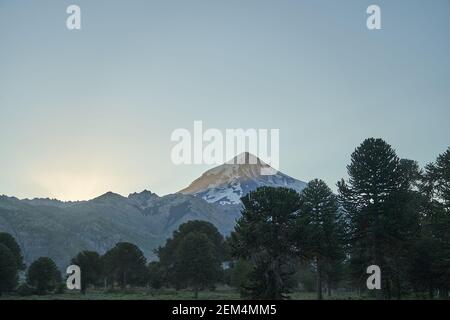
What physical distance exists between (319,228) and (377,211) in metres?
7.46

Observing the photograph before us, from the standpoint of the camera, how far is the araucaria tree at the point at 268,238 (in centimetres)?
4919

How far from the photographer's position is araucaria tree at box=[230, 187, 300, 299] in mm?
49188

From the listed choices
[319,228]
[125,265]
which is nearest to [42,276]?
[125,265]

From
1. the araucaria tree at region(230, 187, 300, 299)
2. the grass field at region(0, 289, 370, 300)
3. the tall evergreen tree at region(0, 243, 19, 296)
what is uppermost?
the araucaria tree at region(230, 187, 300, 299)

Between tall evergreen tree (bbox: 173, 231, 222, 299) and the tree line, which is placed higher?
the tree line

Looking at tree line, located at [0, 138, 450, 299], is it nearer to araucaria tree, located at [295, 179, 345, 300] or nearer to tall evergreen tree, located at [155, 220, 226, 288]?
araucaria tree, located at [295, 179, 345, 300]

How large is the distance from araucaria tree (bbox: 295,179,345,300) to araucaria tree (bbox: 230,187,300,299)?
1.48m

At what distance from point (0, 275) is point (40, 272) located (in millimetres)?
12353

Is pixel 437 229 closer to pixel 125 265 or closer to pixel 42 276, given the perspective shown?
pixel 125 265

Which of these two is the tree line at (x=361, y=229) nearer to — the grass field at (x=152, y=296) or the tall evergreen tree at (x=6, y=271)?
the grass field at (x=152, y=296)

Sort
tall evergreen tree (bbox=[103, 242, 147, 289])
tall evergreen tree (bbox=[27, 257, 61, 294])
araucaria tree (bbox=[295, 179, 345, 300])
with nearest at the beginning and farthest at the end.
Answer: araucaria tree (bbox=[295, 179, 345, 300]), tall evergreen tree (bbox=[27, 257, 61, 294]), tall evergreen tree (bbox=[103, 242, 147, 289])

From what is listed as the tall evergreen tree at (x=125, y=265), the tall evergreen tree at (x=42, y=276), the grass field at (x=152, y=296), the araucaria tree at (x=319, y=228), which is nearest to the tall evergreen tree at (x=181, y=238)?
the tall evergreen tree at (x=125, y=265)

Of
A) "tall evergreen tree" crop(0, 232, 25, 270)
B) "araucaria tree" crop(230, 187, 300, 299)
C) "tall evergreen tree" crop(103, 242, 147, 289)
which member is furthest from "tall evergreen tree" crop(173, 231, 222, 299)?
"tall evergreen tree" crop(0, 232, 25, 270)

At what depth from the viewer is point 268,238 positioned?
161ft
